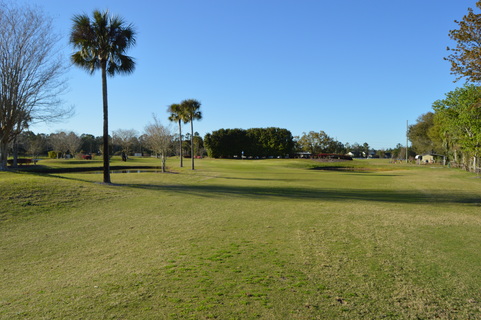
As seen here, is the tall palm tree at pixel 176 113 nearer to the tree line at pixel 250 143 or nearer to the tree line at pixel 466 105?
the tree line at pixel 466 105

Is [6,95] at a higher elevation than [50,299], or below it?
higher

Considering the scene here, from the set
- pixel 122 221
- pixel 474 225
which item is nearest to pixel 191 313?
pixel 122 221

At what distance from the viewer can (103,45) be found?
21.3 metres

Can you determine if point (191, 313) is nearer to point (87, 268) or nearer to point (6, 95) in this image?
point (87, 268)

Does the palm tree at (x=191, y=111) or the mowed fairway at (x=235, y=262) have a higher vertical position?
the palm tree at (x=191, y=111)

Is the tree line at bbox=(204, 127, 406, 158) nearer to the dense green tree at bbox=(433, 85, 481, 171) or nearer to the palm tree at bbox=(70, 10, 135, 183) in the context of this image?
the dense green tree at bbox=(433, 85, 481, 171)

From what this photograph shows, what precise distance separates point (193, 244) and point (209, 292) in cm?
315

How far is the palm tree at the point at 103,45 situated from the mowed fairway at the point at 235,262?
10.2 metres

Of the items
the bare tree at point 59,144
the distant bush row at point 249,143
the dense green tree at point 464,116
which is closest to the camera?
the dense green tree at point 464,116

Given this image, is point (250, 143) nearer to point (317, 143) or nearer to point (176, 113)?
point (317, 143)

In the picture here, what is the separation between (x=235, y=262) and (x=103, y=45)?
19431 mm

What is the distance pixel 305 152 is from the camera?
11438 centimetres

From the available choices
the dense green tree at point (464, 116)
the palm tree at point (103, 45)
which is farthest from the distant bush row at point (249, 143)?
the palm tree at point (103, 45)

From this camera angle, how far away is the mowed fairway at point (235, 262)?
4.65 meters
